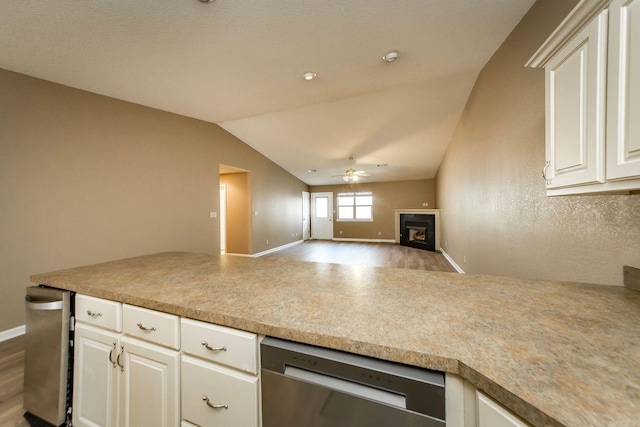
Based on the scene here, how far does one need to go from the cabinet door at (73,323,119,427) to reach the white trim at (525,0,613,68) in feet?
7.84

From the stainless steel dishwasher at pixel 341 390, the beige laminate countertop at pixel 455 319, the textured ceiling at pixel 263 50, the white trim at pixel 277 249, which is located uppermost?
the textured ceiling at pixel 263 50

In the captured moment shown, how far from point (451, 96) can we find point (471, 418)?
13.7ft

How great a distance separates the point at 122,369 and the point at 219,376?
642mm

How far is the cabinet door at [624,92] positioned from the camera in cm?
74

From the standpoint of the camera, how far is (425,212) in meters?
7.22

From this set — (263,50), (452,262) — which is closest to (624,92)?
(263,50)

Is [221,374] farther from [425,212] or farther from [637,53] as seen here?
[425,212]

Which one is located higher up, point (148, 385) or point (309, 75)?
point (309, 75)

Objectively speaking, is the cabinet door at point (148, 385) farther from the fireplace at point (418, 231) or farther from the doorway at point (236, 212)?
the fireplace at point (418, 231)

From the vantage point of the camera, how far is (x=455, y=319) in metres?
0.86

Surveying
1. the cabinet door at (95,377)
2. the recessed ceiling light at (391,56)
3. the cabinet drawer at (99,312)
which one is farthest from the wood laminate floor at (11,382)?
the recessed ceiling light at (391,56)

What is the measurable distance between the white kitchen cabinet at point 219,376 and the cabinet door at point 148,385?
0.07m

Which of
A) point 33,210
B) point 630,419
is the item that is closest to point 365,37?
point 630,419

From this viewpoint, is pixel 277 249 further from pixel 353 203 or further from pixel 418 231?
pixel 418 231
